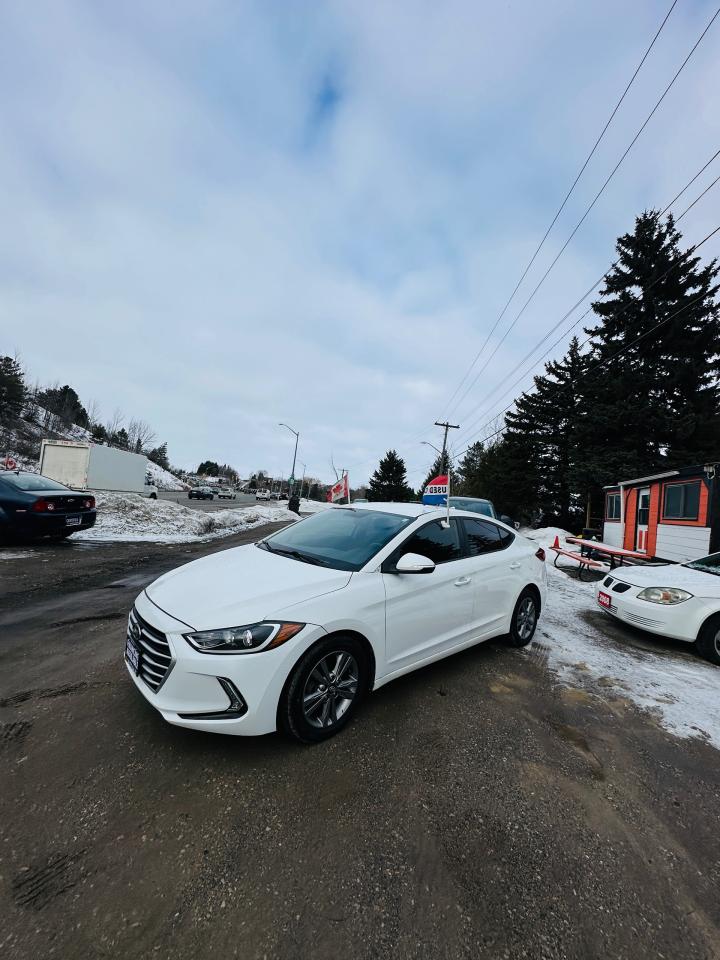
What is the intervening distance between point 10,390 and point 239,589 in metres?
63.5

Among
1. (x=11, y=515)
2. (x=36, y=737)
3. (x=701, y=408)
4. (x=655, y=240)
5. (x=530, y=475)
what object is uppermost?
(x=655, y=240)

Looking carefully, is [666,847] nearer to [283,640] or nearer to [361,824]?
[361,824]

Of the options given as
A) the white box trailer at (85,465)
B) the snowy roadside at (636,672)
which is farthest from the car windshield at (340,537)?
the white box trailer at (85,465)

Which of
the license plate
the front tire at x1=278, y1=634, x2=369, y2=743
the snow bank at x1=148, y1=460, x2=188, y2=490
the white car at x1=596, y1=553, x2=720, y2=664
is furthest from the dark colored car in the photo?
the snow bank at x1=148, y1=460, x2=188, y2=490

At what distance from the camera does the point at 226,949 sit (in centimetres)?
141

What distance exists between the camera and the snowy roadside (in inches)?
128

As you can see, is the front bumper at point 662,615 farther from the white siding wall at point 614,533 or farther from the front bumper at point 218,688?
the white siding wall at point 614,533

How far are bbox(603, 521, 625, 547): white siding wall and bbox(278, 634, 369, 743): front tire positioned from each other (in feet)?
59.1

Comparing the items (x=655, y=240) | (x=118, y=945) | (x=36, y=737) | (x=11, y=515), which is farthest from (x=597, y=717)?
(x=655, y=240)

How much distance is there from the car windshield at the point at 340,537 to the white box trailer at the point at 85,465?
56.3ft

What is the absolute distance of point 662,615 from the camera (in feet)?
15.7

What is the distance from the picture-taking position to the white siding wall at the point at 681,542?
11.8 meters

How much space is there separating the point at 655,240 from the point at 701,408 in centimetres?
950

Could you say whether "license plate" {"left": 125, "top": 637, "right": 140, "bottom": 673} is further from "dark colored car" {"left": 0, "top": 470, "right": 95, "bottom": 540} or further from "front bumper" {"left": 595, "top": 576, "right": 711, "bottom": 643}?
"dark colored car" {"left": 0, "top": 470, "right": 95, "bottom": 540}
